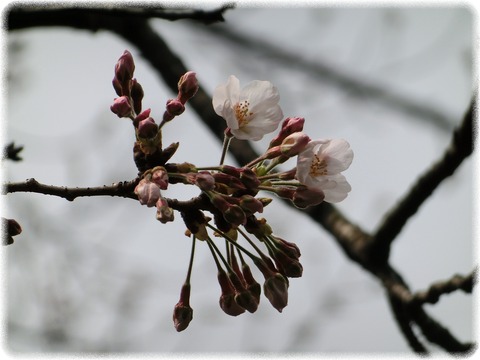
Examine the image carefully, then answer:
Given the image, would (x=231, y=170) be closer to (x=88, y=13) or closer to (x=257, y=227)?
(x=257, y=227)

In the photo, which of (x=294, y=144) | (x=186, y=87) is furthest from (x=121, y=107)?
(x=294, y=144)

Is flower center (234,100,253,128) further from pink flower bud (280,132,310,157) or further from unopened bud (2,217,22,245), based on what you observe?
unopened bud (2,217,22,245)

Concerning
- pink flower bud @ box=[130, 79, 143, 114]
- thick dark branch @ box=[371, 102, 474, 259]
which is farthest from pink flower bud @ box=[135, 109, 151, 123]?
Answer: thick dark branch @ box=[371, 102, 474, 259]

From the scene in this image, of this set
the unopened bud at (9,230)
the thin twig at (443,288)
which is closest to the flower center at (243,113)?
the unopened bud at (9,230)

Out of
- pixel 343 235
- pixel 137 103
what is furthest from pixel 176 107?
pixel 343 235

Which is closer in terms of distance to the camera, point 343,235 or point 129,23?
point 343,235

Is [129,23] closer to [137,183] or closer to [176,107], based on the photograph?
[176,107]
